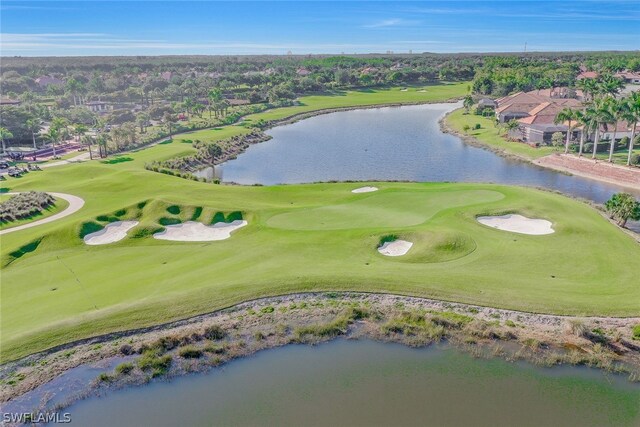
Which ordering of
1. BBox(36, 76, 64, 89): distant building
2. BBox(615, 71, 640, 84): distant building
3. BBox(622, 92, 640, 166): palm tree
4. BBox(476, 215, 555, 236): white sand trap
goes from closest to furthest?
1. BBox(476, 215, 555, 236): white sand trap
2. BBox(622, 92, 640, 166): palm tree
3. BBox(615, 71, 640, 84): distant building
4. BBox(36, 76, 64, 89): distant building

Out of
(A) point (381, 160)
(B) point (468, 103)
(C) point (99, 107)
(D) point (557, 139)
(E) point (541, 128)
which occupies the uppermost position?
(B) point (468, 103)

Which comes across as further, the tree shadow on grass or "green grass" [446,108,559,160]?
"green grass" [446,108,559,160]

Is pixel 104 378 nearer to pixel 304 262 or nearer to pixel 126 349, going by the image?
pixel 126 349

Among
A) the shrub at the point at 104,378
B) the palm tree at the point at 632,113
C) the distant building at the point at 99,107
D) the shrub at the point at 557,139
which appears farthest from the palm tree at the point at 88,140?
the palm tree at the point at 632,113

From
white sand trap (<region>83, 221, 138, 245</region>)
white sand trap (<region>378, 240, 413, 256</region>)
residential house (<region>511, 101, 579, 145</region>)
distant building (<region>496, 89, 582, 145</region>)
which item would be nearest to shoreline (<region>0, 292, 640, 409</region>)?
white sand trap (<region>378, 240, 413, 256</region>)

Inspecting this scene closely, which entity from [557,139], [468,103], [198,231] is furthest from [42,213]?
[468,103]

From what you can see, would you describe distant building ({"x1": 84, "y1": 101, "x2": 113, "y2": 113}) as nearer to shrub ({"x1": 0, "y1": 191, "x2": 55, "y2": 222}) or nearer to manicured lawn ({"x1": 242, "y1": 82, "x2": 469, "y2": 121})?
manicured lawn ({"x1": 242, "y1": 82, "x2": 469, "y2": 121})

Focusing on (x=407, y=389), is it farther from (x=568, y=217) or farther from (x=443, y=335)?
(x=568, y=217)
